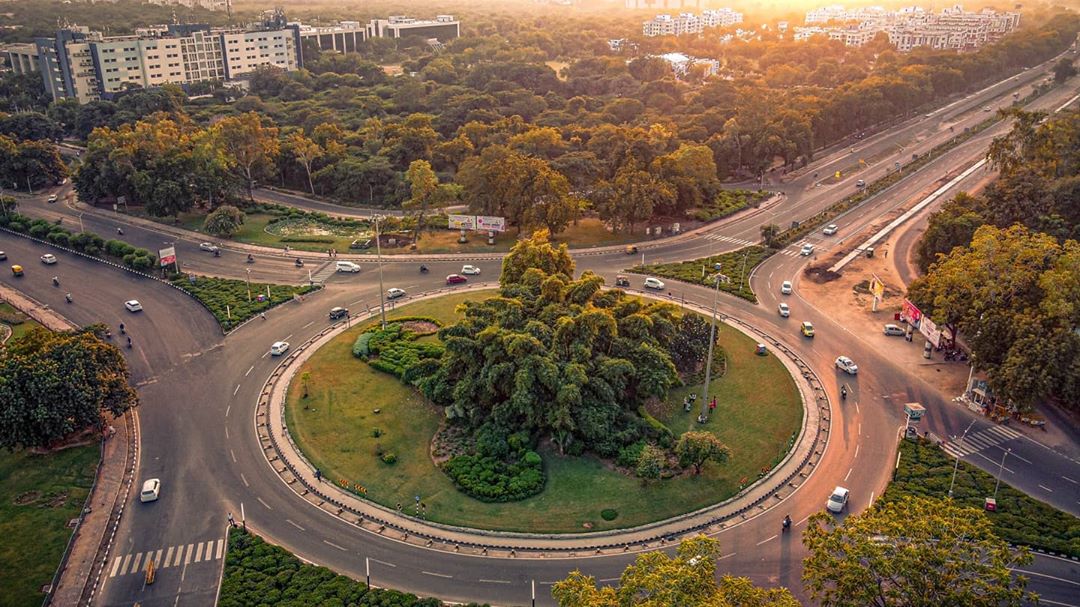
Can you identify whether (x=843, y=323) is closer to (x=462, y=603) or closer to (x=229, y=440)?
(x=462, y=603)

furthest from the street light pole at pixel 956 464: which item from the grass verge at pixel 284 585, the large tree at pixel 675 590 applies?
the grass verge at pixel 284 585

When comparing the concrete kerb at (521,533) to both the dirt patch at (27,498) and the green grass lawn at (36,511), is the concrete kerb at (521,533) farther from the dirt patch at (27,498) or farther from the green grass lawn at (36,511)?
the dirt patch at (27,498)

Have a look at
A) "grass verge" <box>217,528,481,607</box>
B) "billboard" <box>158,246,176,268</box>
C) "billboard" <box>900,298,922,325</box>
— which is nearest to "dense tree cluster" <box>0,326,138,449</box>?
"grass verge" <box>217,528,481,607</box>

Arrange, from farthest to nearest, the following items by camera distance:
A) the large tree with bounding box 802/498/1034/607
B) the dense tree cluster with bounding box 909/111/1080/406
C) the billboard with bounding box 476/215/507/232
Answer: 1. the billboard with bounding box 476/215/507/232
2. the dense tree cluster with bounding box 909/111/1080/406
3. the large tree with bounding box 802/498/1034/607

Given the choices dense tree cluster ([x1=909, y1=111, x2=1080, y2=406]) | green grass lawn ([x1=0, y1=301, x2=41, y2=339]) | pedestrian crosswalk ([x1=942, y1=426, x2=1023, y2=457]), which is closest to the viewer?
pedestrian crosswalk ([x1=942, y1=426, x2=1023, y2=457])

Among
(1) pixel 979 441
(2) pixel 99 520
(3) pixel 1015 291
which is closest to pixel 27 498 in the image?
(2) pixel 99 520

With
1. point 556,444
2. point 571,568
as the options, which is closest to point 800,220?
point 556,444

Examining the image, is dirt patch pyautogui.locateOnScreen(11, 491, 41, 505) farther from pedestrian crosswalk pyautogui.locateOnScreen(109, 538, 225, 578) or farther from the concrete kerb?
the concrete kerb
